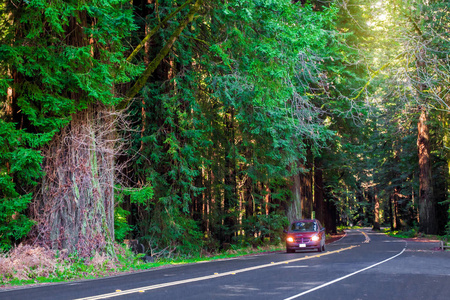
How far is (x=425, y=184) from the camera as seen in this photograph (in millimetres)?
41094

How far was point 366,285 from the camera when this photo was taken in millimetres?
11539

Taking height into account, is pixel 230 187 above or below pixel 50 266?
above

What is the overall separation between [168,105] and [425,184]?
27261mm

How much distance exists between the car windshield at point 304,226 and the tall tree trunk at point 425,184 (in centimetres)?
1796

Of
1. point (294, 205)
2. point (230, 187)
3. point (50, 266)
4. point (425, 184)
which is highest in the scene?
point (425, 184)

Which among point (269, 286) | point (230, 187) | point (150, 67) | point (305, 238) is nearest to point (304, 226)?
point (305, 238)

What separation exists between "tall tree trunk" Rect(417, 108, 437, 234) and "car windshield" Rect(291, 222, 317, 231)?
1796cm

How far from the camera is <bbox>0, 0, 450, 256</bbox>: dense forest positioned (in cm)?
1562

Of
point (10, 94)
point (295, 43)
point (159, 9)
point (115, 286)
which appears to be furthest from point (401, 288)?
point (159, 9)

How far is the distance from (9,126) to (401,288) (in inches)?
450

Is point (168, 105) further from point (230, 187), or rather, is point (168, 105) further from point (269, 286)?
point (269, 286)

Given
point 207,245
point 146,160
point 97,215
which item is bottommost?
point 207,245

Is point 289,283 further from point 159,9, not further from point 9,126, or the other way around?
point 159,9

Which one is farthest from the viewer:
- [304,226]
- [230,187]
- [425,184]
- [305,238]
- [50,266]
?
[425,184]
